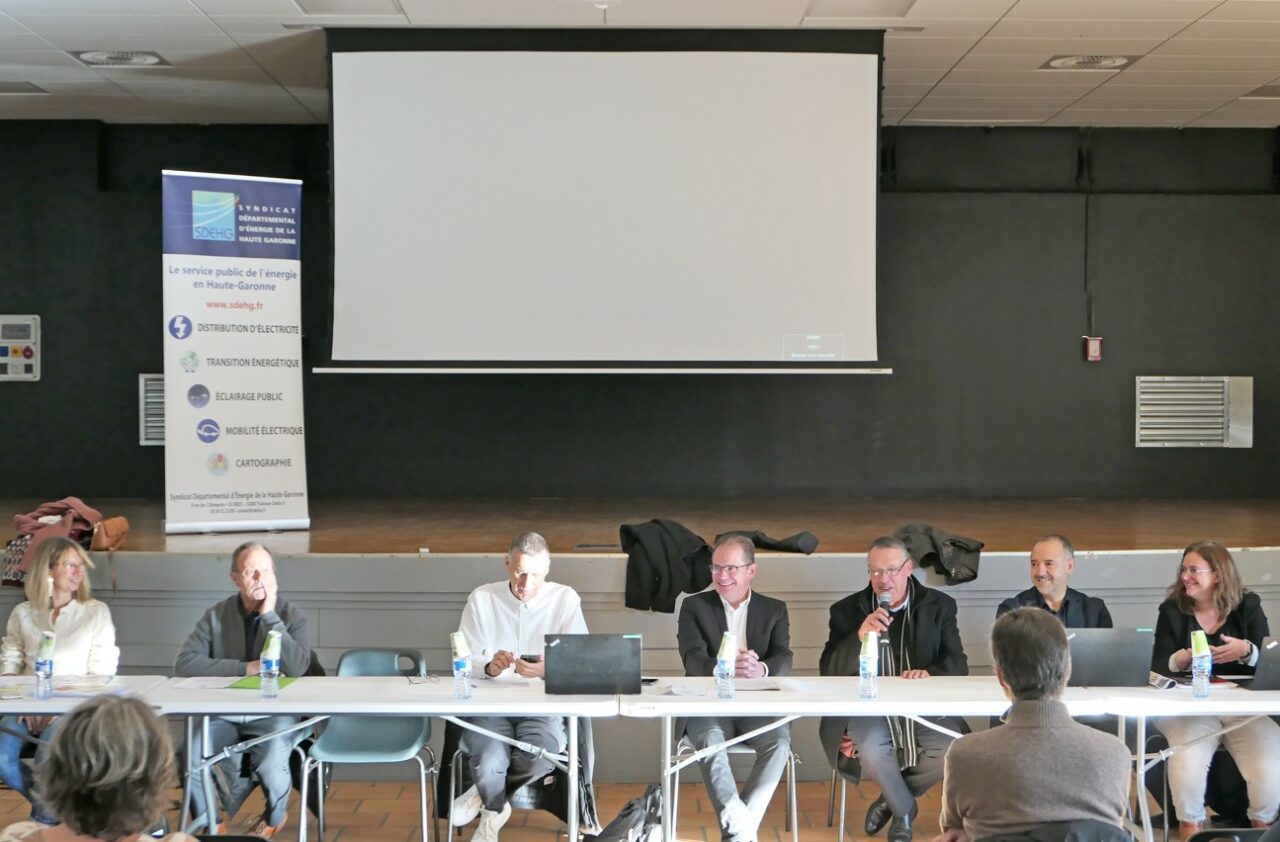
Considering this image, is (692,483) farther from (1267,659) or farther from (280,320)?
(1267,659)

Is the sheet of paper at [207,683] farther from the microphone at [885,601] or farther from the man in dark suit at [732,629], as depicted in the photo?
the microphone at [885,601]

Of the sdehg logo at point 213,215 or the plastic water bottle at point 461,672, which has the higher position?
the sdehg logo at point 213,215

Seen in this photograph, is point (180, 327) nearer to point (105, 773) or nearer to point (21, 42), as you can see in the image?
point (21, 42)

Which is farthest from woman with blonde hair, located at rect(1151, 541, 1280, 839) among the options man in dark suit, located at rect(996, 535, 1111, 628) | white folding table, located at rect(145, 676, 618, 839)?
white folding table, located at rect(145, 676, 618, 839)

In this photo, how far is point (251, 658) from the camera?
4516mm

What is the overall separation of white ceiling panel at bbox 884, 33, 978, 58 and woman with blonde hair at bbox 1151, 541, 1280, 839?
3.64 metres

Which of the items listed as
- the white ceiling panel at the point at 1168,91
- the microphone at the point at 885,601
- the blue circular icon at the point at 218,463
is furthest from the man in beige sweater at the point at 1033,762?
the white ceiling panel at the point at 1168,91

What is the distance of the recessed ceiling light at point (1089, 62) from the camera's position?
736 centimetres

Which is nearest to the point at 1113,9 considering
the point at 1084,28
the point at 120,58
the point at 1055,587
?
the point at 1084,28

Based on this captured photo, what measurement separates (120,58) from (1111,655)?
663 centimetres

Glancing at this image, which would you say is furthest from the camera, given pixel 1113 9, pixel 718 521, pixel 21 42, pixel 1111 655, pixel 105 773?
pixel 718 521

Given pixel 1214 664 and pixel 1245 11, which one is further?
pixel 1245 11

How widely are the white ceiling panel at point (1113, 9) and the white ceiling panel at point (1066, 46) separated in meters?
0.41

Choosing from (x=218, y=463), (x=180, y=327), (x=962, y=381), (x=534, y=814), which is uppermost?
(x=180, y=327)
